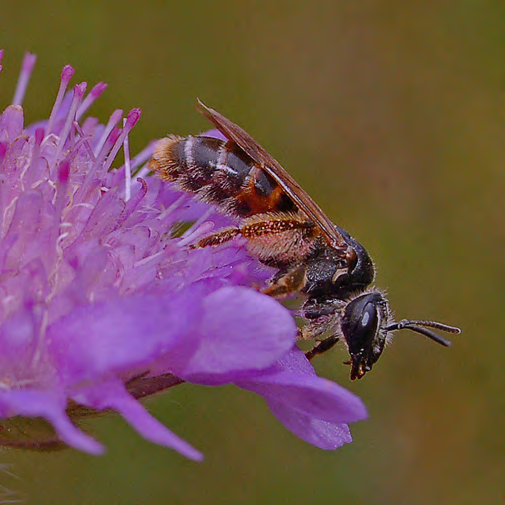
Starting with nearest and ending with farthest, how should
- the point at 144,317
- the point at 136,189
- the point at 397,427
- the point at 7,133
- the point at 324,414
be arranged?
the point at 144,317
the point at 324,414
the point at 7,133
the point at 136,189
the point at 397,427

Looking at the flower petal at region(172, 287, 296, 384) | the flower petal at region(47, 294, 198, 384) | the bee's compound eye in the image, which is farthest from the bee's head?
the flower petal at region(47, 294, 198, 384)

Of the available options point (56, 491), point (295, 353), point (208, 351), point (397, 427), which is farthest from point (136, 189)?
point (397, 427)

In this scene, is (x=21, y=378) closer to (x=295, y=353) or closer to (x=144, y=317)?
(x=144, y=317)

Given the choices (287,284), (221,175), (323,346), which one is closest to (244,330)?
(287,284)

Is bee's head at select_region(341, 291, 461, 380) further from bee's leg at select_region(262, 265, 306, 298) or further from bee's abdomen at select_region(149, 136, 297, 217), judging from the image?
bee's abdomen at select_region(149, 136, 297, 217)

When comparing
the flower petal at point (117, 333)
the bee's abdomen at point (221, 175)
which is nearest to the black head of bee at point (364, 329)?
the bee's abdomen at point (221, 175)

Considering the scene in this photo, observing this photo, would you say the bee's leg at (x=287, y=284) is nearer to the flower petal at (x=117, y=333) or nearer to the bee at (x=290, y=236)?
the bee at (x=290, y=236)

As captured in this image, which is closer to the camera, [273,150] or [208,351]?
[208,351]
